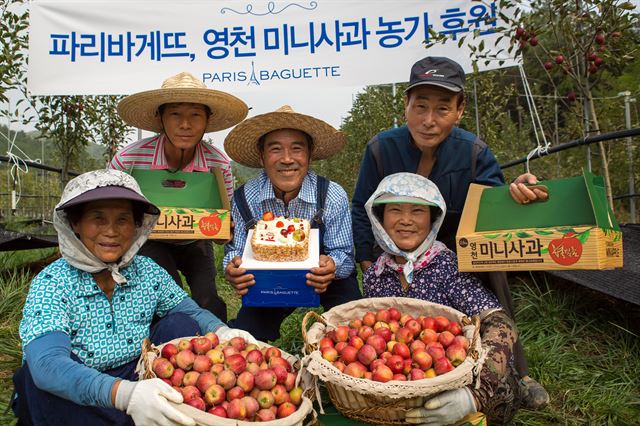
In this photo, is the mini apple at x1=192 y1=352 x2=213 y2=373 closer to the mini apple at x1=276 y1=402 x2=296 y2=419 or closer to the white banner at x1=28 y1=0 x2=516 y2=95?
the mini apple at x1=276 y1=402 x2=296 y2=419

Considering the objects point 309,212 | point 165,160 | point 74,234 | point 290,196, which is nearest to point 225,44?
point 165,160

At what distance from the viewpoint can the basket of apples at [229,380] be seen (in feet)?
5.80

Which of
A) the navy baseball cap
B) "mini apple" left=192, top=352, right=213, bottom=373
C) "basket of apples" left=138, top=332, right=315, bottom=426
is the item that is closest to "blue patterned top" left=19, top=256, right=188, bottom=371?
"basket of apples" left=138, top=332, right=315, bottom=426

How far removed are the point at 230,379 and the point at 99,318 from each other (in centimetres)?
73

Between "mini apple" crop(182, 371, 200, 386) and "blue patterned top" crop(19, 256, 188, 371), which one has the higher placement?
"blue patterned top" crop(19, 256, 188, 371)

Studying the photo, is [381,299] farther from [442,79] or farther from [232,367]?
[442,79]

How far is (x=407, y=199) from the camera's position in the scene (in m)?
2.63

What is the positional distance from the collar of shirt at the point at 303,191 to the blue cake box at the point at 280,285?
501 millimetres

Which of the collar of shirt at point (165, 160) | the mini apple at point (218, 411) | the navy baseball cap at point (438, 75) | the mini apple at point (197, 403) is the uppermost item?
the navy baseball cap at point (438, 75)

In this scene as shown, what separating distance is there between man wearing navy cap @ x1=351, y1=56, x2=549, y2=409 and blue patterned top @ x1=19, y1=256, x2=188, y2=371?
133cm

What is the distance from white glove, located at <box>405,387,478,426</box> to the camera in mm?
1875

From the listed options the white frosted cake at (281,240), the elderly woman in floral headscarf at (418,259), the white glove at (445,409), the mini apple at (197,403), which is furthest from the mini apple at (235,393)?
the elderly woman in floral headscarf at (418,259)

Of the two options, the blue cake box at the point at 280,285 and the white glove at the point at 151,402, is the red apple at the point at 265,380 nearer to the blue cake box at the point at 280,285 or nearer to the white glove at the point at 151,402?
the white glove at the point at 151,402

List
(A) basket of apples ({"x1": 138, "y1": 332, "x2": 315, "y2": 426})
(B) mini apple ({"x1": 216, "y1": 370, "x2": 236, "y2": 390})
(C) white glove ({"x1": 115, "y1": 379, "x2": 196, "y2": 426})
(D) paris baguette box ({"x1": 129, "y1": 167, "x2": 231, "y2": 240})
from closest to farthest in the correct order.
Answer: (C) white glove ({"x1": 115, "y1": 379, "x2": 196, "y2": 426}) → (A) basket of apples ({"x1": 138, "y1": 332, "x2": 315, "y2": 426}) → (B) mini apple ({"x1": 216, "y1": 370, "x2": 236, "y2": 390}) → (D) paris baguette box ({"x1": 129, "y1": 167, "x2": 231, "y2": 240})
